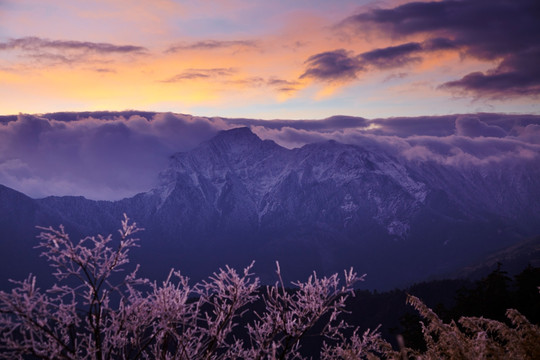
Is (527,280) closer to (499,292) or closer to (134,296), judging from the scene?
(499,292)

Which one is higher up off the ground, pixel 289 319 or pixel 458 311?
pixel 289 319

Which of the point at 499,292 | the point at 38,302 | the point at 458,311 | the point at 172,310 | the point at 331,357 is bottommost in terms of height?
the point at 458,311

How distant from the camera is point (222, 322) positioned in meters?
13.3

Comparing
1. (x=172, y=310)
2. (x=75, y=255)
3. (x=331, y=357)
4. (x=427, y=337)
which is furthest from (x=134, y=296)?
(x=427, y=337)

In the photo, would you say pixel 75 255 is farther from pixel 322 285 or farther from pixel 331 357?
pixel 331 357

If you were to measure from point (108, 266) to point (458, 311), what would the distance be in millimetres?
50911

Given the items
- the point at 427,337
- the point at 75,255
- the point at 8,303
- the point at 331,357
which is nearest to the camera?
the point at 8,303

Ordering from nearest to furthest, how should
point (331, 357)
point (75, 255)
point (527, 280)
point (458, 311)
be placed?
point (75, 255) < point (331, 357) < point (527, 280) < point (458, 311)

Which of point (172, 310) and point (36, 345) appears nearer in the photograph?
point (36, 345)

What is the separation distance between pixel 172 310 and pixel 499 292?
4665 centimetres

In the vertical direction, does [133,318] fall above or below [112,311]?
below

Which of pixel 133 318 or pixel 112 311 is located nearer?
pixel 112 311

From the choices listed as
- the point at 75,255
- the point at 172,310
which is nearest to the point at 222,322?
the point at 172,310

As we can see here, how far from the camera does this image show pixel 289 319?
46.2ft
